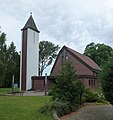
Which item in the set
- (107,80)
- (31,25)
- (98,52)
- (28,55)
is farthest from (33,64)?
(107,80)

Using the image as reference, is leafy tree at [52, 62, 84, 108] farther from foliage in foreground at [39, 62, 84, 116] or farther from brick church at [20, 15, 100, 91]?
brick church at [20, 15, 100, 91]

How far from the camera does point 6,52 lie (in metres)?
62.7

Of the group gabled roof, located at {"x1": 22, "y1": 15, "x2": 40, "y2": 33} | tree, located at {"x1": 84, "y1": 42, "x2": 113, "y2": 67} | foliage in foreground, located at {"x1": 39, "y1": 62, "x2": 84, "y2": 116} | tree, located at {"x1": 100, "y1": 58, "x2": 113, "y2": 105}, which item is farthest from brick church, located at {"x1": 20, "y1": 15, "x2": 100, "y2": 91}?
tree, located at {"x1": 100, "y1": 58, "x2": 113, "y2": 105}

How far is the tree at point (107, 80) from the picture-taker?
15.4m

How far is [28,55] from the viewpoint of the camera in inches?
2203

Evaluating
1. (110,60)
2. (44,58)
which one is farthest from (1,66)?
(44,58)

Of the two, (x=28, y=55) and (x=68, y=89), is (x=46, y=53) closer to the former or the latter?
(x=28, y=55)

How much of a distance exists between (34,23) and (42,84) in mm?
14068

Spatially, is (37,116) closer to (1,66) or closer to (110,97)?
(110,97)

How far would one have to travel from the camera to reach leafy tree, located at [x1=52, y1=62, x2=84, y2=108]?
18.9m

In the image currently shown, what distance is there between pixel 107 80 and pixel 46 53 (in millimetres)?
71509

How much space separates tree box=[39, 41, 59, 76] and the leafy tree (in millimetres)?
66170

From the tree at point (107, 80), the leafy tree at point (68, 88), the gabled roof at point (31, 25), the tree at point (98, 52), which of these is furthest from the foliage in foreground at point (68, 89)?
the tree at point (98, 52)

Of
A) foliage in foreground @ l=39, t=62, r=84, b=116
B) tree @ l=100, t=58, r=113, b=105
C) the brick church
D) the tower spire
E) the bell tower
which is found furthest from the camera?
the tower spire
